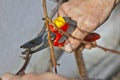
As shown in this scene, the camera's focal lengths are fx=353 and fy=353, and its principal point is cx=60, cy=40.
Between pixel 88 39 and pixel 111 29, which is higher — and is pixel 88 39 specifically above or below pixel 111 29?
above

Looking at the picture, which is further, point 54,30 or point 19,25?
point 19,25

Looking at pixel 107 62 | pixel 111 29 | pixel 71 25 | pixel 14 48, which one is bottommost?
pixel 107 62

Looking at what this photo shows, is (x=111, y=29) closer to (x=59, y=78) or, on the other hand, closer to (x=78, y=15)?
(x=78, y=15)

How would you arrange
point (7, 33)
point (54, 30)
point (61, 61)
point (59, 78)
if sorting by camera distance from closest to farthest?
point (59, 78), point (54, 30), point (7, 33), point (61, 61)

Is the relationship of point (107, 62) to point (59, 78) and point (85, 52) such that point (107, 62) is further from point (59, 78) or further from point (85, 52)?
point (59, 78)

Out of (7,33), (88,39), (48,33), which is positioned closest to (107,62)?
(7,33)

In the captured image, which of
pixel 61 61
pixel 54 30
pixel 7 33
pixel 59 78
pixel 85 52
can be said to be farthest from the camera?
pixel 85 52
